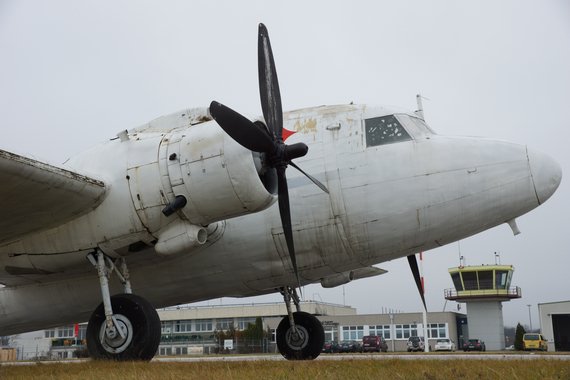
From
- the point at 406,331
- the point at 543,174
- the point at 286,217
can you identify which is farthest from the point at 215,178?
the point at 406,331

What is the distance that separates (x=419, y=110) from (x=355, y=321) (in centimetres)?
5945

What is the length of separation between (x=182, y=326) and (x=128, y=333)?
67.0 meters

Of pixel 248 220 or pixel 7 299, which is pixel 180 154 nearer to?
pixel 248 220

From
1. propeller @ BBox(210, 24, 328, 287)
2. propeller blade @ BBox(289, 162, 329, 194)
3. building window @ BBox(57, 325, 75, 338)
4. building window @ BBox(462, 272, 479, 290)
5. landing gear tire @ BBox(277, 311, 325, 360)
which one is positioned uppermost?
propeller @ BBox(210, 24, 328, 287)

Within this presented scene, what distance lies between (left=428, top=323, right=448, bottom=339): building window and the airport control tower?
8032mm

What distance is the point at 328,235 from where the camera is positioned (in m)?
10.8

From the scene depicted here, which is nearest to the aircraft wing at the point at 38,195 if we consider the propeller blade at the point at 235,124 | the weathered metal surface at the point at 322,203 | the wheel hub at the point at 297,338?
the weathered metal surface at the point at 322,203

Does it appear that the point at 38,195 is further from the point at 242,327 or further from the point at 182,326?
the point at 242,327

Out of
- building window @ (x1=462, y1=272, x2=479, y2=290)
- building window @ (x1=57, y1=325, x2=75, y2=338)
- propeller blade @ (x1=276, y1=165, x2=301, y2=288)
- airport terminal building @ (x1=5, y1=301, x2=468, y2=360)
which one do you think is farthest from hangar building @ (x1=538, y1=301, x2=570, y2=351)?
building window @ (x1=57, y1=325, x2=75, y2=338)

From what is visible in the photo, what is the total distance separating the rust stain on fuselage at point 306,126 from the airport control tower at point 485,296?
51181 millimetres

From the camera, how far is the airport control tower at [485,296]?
57.1 m

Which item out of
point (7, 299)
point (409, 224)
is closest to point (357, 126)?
point (409, 224)

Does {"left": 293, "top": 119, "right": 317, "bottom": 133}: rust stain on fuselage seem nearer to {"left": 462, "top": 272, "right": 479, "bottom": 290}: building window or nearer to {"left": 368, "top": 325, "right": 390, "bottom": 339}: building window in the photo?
{"left": 462, "top": 272, "right": 479, "bottom": 290}: building window

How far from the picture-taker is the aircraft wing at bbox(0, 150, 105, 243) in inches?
341
